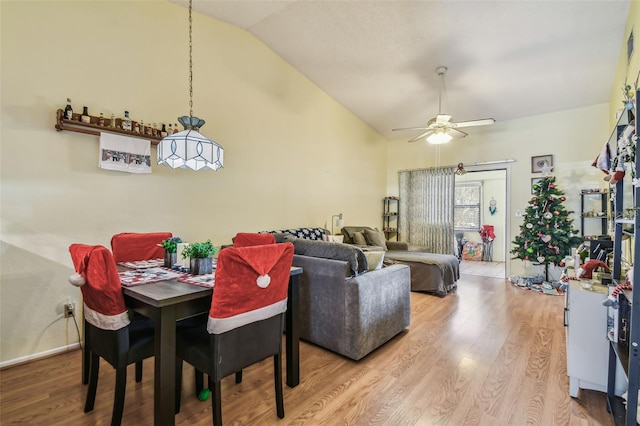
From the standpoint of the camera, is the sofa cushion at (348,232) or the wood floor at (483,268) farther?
the wood floor at (483,268)

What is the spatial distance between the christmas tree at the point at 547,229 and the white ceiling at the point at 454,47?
4.75ft

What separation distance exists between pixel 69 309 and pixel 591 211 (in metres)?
6.88

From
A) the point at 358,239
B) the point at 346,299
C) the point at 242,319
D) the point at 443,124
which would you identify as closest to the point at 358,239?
the point at 358,239

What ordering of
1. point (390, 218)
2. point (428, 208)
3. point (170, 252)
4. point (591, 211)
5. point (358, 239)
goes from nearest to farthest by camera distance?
point (170, 252) → point (591, 211) → point (358, 239) → point (428, 208) → point (390, 218)

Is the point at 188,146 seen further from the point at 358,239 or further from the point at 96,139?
the point at 358,239

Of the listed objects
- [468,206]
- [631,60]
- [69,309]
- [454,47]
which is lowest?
[69,309]

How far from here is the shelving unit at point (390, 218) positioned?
6980 millimetres

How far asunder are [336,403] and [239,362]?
29.8 inches

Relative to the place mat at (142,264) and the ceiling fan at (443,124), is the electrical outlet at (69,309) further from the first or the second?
the ceiling fan at (443,124)

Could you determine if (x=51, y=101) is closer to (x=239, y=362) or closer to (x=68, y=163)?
(x=68, y=163)

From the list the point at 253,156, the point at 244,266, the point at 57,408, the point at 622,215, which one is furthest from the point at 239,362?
the point at 253,156

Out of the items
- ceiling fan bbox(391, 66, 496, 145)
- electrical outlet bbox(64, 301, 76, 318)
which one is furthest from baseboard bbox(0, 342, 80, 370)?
ceiling fan bbox(391, 66, 496, 145)

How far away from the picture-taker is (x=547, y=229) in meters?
4.85

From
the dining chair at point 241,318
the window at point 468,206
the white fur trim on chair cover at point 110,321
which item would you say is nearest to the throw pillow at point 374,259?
the dining chair at point 241,318
